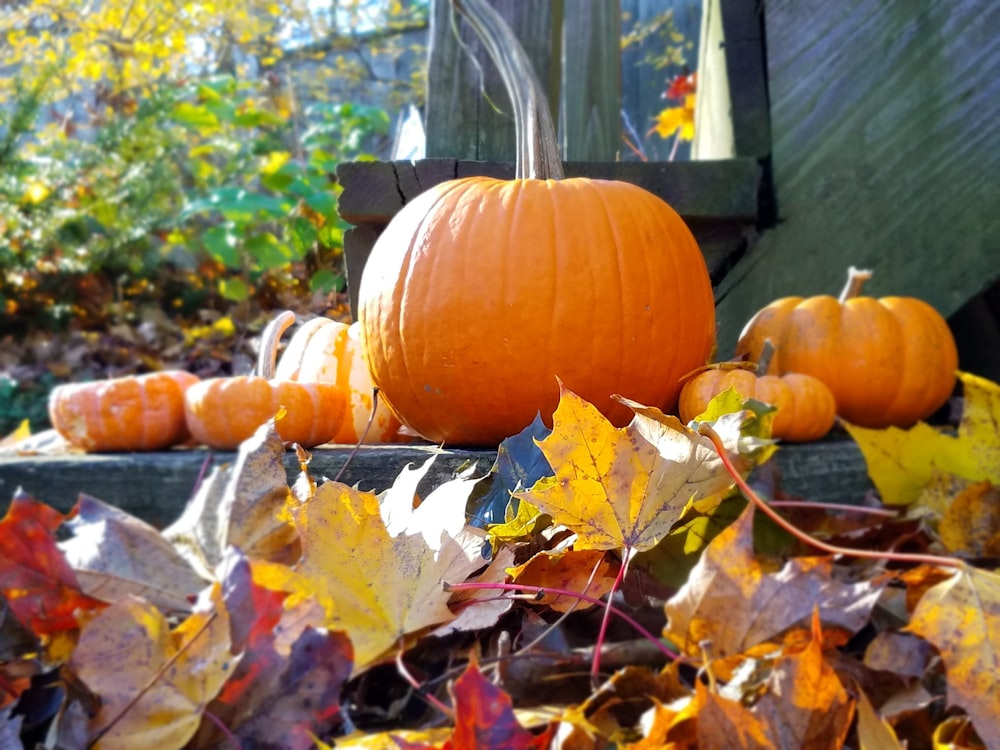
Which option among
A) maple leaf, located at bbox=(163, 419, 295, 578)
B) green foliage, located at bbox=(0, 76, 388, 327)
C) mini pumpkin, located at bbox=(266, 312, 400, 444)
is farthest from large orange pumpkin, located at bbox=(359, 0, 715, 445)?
green foliage, located at bbox=(0, 76, 388, 327)

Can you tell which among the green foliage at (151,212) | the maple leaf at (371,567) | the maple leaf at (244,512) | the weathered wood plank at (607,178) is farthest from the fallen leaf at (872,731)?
the green foliage at (151,212)

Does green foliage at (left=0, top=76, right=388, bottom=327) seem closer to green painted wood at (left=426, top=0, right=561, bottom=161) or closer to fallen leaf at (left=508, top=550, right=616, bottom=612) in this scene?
green painted wood at (left=426, top=0, right=561, bottom=161)

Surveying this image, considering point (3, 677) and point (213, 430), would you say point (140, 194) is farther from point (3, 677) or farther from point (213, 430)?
point (3, 677)

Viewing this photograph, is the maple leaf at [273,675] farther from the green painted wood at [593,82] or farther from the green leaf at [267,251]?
the green leaf at [267,251]

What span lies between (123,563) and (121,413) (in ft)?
3.28

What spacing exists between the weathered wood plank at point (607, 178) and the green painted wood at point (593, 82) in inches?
24.3

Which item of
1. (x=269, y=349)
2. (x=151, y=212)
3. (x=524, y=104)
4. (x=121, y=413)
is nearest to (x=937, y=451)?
(x=524, y=104)

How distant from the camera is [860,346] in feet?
5.27

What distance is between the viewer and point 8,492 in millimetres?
1383

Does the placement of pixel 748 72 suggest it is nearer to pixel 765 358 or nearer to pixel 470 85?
pixel 470 85

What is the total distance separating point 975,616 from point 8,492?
142 centimetres

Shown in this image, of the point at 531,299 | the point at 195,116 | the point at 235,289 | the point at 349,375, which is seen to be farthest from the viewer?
the point at 195,116

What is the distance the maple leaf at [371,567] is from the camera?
20.2 inches

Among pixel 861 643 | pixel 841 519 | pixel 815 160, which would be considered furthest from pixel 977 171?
pixel 861 643
